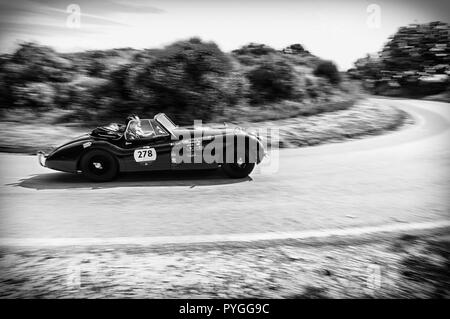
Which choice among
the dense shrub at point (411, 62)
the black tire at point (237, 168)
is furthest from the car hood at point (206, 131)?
the dense shrub at point (411, 62)

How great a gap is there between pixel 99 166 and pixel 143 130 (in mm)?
942

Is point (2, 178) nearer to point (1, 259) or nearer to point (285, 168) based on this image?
point (1, 259)

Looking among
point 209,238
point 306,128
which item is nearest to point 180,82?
point 306,128

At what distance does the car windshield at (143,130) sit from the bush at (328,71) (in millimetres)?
13990

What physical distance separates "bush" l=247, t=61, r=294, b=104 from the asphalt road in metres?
7.55

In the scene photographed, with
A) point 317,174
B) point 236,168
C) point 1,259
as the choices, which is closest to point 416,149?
point 317,174

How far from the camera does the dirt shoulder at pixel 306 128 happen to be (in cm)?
875

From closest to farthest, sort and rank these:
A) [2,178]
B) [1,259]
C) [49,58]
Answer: [1,259]
[2,178]
[49,58]

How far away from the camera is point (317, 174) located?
675 centimetres

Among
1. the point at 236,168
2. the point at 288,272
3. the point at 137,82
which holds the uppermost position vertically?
the point at 137,82

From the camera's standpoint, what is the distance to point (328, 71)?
62.4 ft

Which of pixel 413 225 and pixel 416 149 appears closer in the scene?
pixel 413 225

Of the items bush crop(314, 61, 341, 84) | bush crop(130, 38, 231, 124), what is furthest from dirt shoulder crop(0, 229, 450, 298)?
bush crop(314, 61, 341, 84)
